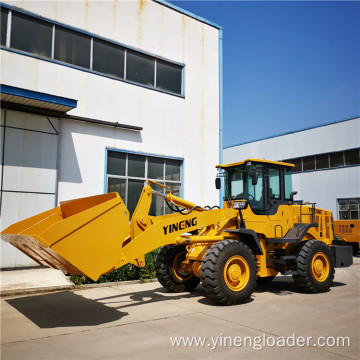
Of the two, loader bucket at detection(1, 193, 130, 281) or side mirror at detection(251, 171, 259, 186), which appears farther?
side mirror at detection(251, 171, 259, 186)

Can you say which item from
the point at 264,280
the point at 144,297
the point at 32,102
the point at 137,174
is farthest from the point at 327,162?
the point at 144,297

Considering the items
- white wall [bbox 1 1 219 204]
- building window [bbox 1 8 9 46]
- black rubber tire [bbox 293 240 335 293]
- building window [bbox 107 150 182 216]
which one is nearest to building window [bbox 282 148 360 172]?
white wall [bbox 1 1 219 204]

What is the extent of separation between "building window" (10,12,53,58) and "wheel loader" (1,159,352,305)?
254 inches

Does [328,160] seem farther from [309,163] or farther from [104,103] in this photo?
[104,103]

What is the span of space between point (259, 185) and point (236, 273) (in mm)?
2217

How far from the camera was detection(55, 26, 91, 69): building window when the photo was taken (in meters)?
11.9

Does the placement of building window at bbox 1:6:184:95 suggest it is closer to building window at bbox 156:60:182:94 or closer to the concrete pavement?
building window at bbox 156:60:182:94

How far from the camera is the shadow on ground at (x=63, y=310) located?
5984 mm

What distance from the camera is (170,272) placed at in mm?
8320

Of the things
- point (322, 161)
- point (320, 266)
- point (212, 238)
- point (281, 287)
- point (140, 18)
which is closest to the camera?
point (212, 238)

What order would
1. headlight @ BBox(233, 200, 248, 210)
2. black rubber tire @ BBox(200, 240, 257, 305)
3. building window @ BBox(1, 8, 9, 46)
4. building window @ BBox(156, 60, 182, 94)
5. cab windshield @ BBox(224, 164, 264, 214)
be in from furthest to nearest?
building window @ BBox(156, 60, 182, 94)
building window @ BBox(1, 8, 9, 46)
cab windshield @ BBox(224, 164, 264, 214)
headlight @ BBox(233, 200, 248, 210)
black rubber tire @ BBox(200, 240, 257, 305)

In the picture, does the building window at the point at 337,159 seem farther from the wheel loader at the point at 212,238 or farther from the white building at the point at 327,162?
the wheel loader at the point at 212,238

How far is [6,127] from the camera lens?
10.6 metres

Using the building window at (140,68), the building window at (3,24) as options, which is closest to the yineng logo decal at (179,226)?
the building window at (140,68)
